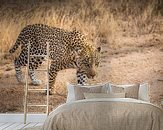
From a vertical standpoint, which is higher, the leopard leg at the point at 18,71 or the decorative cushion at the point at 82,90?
the leopard leg at the point at 18,71

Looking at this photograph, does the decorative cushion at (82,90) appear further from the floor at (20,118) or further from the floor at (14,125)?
the floor at (20,118)

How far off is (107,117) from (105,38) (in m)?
2.54

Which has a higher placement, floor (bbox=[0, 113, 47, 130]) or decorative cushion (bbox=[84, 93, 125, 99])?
decorative cushion (bbox=[84, 93, 125, 99])

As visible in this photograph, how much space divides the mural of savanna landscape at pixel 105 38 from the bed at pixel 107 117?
6.84 feet

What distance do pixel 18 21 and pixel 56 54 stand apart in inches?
37.1

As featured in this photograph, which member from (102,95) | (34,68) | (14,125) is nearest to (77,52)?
(34,68)

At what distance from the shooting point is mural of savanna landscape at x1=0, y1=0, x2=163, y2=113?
6.38 m

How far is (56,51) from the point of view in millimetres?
6488

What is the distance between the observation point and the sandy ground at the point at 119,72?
6.35 metres

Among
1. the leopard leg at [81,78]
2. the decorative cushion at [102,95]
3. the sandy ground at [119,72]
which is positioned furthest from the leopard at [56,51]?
the decorative cushion at [102,95]

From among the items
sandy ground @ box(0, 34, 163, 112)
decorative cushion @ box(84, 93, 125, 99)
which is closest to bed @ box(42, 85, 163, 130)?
decorative cushion @ box(84, 93, 125, 99)

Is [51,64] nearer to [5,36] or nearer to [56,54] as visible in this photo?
[56,54]

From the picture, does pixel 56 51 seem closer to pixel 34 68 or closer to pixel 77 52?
pixel 77 52

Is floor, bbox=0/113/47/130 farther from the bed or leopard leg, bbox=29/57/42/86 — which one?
the bed
